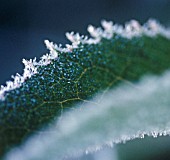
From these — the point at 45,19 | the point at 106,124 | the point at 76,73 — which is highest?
the point at 45,19

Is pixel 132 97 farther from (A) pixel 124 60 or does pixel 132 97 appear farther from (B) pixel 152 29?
(B) pixel 152 29

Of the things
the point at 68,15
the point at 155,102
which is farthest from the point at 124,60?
the point at 68,15

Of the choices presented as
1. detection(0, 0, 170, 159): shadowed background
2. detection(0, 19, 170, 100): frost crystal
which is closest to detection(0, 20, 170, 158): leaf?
detection(0, 19, 170, 100): frost crystal

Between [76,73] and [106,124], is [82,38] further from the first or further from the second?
[106,124]

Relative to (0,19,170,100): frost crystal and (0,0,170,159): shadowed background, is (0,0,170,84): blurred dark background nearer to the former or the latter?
(0,0,170,159): shadowed background

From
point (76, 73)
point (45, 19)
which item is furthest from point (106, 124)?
point (45, 19)

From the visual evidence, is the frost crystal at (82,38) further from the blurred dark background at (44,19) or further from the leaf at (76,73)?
the blurred dark background at (44,19)
